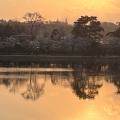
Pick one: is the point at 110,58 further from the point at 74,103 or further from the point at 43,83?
the point at 74,103

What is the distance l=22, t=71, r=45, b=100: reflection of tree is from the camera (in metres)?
17.5

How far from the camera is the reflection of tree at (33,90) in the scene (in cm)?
1746

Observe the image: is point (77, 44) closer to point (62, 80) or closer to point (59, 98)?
point (62, 80)

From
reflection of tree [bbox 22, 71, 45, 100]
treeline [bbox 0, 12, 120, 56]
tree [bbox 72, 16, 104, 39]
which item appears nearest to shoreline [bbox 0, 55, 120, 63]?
treeline [bbox 0, 12, 120, 56]

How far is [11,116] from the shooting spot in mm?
12938

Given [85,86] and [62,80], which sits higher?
[62,80]

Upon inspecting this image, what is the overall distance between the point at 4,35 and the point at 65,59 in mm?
13132

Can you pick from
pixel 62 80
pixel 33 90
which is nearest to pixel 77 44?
pixel 62 80

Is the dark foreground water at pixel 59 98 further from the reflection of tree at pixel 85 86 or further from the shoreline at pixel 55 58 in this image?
the shoreline at pixel 55 58

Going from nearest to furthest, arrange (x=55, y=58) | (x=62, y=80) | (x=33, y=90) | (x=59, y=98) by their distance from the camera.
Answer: (x=59, y=98), (x=33, y=90), (x=62, y=80), (x=55, y=58)

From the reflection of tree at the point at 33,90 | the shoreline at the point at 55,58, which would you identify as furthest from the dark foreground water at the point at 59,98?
the shoreline at the point at 55,58

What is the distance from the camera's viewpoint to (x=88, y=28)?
48969 millimetres

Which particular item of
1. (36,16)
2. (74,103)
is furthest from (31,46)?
(74,103)

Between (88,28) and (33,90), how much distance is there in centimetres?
3048
